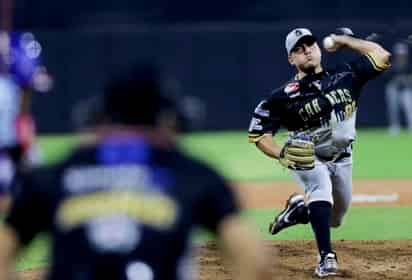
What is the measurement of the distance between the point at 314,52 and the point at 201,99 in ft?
52.5

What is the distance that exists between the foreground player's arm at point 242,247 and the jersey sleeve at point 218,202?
0.02m

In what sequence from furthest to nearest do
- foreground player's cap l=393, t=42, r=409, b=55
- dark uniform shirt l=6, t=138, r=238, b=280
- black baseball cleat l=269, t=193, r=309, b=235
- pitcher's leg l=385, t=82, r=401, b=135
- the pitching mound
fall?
1. pitcher's leg l=385, t=82, r=401, b=135
2. foreground player's cap l=393, t=42, r=409, b=55
3. black baseball cleat l=269, t=193, r=309, b=235
4. the pitching mound
5. dark uniform shirt l=6, t=138, r=238, b=280

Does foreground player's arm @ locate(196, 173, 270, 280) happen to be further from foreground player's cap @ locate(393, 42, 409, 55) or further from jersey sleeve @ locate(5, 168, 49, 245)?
foreground player's cap @ locate(393, 42, 409, 55)

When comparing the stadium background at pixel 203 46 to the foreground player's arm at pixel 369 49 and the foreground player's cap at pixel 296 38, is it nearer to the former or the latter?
the foreground player's arm at pixel 369 49

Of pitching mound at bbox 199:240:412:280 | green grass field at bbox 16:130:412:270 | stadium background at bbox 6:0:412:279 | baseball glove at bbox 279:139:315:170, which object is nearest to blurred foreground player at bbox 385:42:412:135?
stadium background at bbox 6:0:412:279

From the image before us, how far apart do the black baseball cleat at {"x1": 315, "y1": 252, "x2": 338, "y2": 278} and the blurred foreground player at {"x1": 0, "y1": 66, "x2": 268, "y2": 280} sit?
15.5 feet

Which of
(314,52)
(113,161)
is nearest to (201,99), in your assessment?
(314,52)

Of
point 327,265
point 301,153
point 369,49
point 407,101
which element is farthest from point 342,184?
point 407,101

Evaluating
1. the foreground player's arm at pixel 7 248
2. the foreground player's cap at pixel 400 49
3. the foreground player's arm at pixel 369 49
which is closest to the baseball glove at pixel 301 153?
the foreground player's arm at pixel 369 49

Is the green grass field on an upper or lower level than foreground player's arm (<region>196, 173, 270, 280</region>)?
lower

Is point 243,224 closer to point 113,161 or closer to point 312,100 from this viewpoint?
point 113,161

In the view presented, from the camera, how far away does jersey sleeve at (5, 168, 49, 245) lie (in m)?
3.52

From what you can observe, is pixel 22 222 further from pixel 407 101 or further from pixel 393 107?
pixel 393 107

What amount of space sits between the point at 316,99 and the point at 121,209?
504 cm
